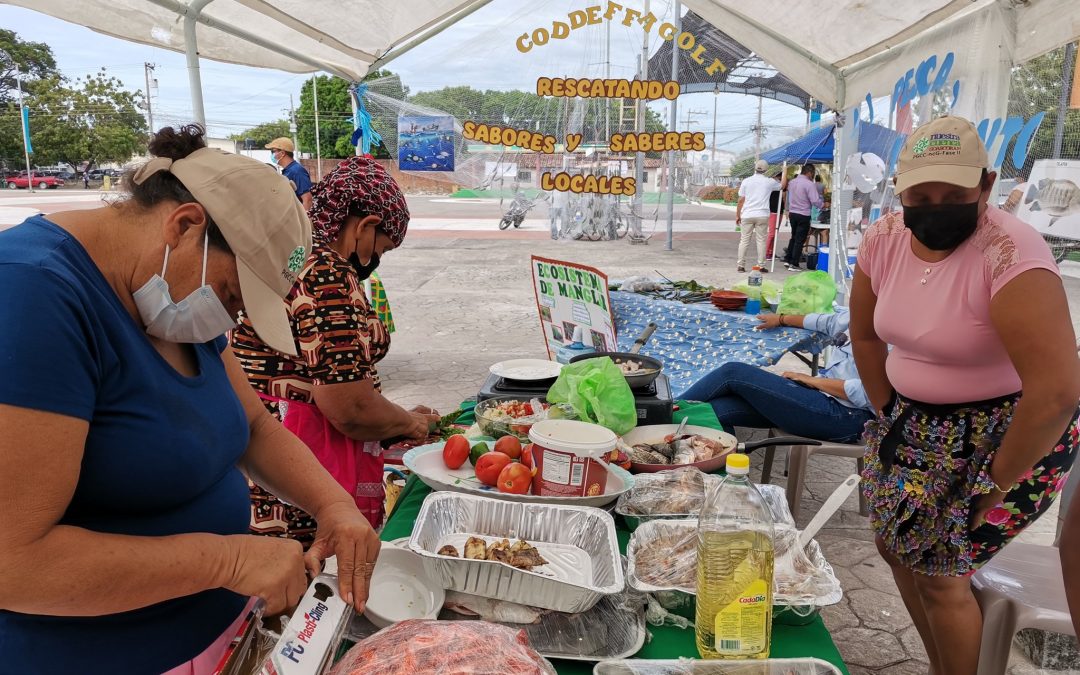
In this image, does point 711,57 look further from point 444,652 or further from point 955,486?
point 444,652

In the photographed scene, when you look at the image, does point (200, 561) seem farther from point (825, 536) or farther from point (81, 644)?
point (825, 536)

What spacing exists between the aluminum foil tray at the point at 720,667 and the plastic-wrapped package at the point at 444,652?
0.65 ft

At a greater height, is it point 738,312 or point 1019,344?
point 1019,344

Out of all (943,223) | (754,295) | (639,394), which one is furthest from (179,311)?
(754,295)

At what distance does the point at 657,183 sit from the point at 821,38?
2.44 m

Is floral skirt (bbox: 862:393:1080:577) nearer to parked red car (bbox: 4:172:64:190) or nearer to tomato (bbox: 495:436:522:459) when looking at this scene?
tomato (bbox: 495:436:522:459)

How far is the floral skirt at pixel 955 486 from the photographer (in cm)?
197

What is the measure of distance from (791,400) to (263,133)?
7552 cm

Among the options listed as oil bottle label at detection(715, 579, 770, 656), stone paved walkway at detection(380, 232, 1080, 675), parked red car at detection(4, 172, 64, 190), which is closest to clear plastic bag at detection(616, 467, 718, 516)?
oil bottle label at detection(715, 579, 770, 656)

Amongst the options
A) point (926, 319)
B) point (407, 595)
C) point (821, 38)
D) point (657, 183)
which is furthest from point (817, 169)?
point (407, 595)

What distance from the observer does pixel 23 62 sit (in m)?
42.8

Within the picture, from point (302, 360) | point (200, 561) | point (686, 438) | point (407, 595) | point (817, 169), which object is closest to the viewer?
point (200, 561)

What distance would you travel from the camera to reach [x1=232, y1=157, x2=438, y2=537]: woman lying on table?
1.93 metres

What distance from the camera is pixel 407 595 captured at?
140cm
